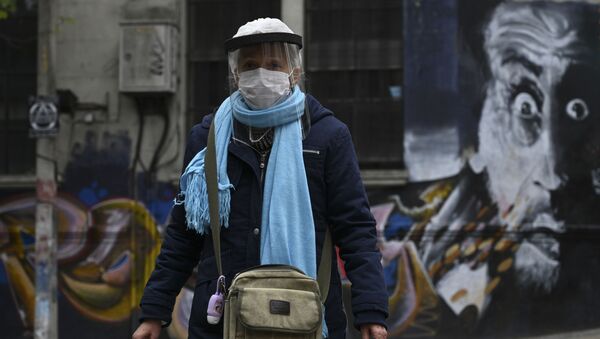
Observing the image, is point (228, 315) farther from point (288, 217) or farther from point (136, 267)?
point (136, 267)

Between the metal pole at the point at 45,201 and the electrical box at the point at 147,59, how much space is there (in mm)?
1086

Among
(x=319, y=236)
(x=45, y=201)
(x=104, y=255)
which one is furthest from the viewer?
(x=104, y=255)

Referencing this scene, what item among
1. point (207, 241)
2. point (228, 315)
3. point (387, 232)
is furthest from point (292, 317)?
point (387, 232)

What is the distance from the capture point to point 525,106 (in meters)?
11.4

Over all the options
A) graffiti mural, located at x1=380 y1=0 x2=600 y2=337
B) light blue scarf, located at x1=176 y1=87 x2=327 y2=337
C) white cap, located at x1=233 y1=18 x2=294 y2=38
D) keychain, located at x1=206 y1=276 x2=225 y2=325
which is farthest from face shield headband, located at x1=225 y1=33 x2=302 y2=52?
graffiti mural, located at x1=380 y1=0 x2=600 y2=337

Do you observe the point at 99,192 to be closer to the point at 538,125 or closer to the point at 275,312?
the point at 538,125

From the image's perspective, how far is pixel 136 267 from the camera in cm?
1176

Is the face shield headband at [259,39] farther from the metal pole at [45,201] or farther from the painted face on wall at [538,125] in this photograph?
the painted face on wall at [538,125]

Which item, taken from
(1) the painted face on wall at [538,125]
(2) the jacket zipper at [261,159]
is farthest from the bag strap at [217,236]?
(1) the painted face on wall at [538,125]

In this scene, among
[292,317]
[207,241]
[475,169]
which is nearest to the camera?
[292,317]

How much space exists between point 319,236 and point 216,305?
1.52ft

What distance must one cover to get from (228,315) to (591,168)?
861 centimetres

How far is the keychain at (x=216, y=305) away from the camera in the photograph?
3.63m

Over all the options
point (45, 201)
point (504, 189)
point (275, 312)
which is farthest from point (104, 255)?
point (275, 312)
